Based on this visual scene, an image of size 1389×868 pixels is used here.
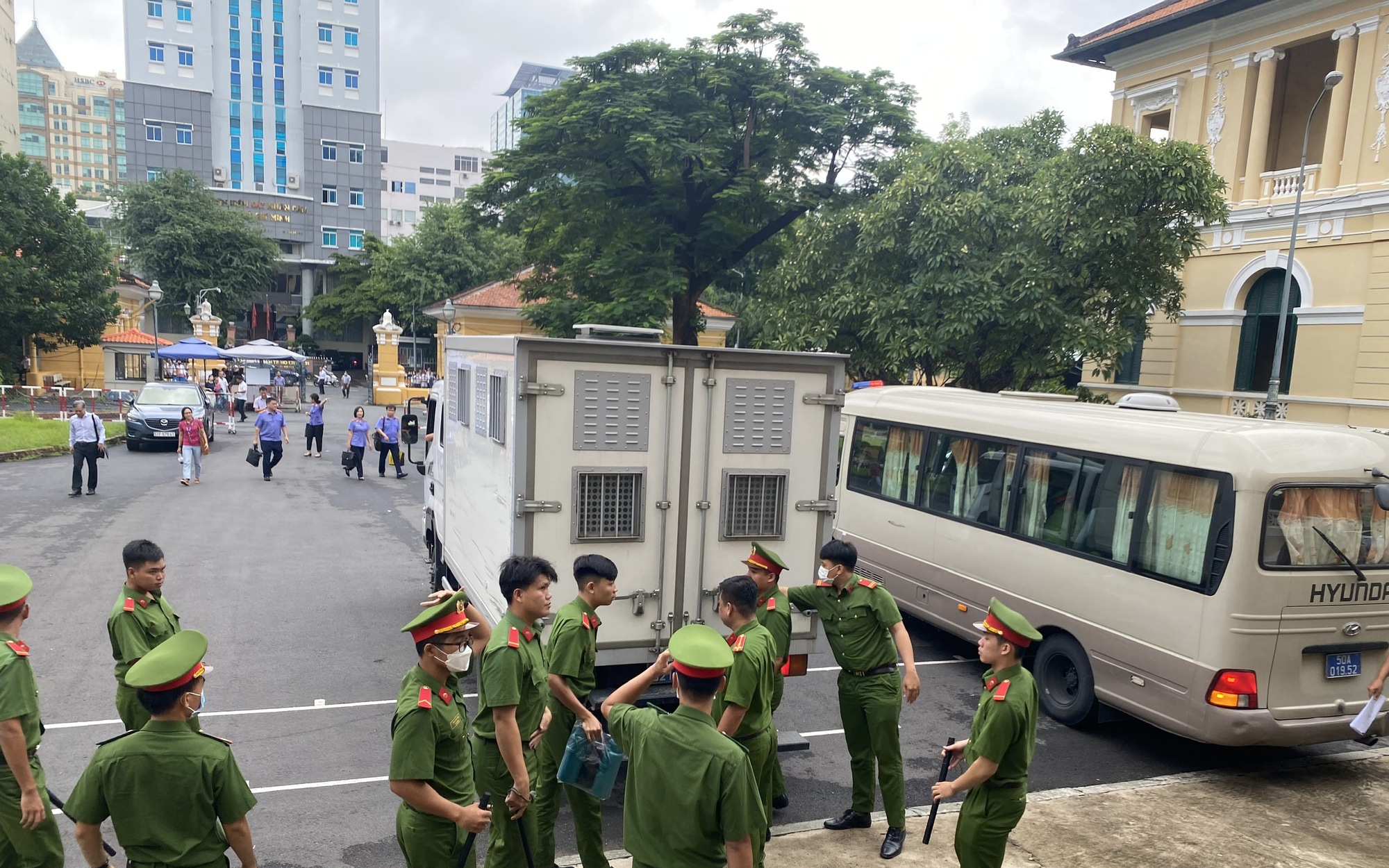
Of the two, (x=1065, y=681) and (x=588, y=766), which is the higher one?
(x=588, y=766)

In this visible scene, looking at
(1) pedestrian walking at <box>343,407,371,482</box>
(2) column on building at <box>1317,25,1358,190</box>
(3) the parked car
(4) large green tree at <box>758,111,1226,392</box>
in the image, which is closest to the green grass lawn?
(3) the parked car

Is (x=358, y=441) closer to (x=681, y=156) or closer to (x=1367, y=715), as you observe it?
(x=681, y=156)

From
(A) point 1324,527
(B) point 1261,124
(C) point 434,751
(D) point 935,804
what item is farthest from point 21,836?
(B) point 1261,124

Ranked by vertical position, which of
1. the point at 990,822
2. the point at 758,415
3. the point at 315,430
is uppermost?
the point at 758,415

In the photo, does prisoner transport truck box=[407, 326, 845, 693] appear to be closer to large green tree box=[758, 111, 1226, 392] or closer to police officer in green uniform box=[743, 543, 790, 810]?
police officer in green uniform box=[743, 543, 790, 810]

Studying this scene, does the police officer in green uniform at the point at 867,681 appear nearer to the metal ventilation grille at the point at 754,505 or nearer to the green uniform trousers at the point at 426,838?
the metal ventilation grille at the point at 754,505

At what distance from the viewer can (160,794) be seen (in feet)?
10.3

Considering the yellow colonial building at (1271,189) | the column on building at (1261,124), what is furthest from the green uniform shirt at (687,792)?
the column on building at (1261,124)

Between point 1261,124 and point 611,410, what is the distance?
21.8m

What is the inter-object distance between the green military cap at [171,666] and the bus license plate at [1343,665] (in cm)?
707

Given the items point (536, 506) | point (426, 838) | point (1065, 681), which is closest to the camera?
point (426, 838)

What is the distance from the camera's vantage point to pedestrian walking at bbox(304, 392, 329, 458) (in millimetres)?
22297

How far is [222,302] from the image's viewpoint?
5631 cm

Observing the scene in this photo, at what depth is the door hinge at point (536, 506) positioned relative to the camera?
5738 mm
